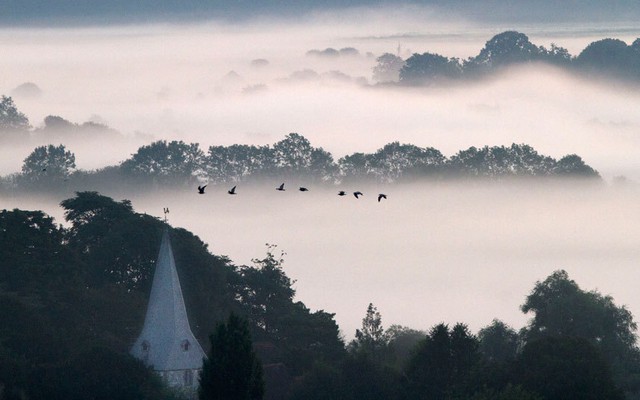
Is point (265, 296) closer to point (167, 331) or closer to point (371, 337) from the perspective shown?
point (371, 337)

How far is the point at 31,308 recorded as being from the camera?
11475 cm

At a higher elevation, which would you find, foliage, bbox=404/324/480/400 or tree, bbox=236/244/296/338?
tree, bbox=236/244/296/338

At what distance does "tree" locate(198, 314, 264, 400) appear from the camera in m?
90.1

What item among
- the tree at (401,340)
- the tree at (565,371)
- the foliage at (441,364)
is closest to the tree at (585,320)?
the tree at (401,340)

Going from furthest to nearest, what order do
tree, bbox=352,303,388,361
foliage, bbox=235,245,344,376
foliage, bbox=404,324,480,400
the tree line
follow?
tree, bbox=352,303,388,361
foliage, bbox=235,245,344,376
foliage, bbox=404,324,480,400
the tree line

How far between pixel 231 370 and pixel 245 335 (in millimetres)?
1986

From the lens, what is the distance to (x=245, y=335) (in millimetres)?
91812

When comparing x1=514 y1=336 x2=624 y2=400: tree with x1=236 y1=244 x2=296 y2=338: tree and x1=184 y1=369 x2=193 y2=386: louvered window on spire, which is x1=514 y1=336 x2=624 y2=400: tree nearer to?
x1=184 y1=369 x2=193 y2=386: louvered window on spire

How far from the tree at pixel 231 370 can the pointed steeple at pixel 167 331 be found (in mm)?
18955

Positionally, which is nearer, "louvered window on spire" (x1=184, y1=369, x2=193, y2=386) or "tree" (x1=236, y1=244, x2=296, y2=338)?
"louvered window on spire" (x1=184, y1=369, x2=193, y2=386)

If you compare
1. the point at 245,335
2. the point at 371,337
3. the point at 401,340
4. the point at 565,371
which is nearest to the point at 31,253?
the point at 371,337

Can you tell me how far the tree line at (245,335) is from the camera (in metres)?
99.4

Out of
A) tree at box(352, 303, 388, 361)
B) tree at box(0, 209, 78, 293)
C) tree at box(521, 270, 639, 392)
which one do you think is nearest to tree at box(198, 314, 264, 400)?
tree at box(0, 209, 78, 293)

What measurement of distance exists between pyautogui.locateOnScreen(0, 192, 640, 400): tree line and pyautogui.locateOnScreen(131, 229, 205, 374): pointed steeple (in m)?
2.04
